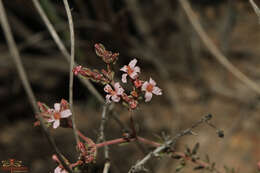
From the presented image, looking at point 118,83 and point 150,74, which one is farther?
point 150,74

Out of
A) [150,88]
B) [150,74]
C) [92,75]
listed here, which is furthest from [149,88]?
[150,74]

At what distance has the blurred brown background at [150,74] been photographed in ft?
7.33

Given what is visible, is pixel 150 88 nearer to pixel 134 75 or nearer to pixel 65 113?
pixel 134 75

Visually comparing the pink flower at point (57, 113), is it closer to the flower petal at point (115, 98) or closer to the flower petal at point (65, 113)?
the flower petal at point (65, 113)

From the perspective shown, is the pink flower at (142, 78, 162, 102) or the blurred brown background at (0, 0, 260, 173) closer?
the pink flower at (142, 78, 162, 102)

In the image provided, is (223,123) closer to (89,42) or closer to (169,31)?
(169,31)

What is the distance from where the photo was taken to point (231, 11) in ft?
6.84

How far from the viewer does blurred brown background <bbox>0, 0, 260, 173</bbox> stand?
2234 millimetres

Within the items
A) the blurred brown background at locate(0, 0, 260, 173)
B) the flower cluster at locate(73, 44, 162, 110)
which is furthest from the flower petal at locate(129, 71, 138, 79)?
the blurred brown background at locate(0, 0, 260, 173)

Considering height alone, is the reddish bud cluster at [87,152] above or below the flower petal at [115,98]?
below

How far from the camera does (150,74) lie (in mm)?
2781

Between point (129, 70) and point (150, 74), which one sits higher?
point (150, 74)

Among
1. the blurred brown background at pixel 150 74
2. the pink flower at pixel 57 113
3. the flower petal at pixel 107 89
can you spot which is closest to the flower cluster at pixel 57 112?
the pink flower at pixel 57 113

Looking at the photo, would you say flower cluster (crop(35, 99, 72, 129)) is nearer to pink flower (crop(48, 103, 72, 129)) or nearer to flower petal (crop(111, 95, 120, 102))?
pink flower (crop(48, 103, 72, 129))
